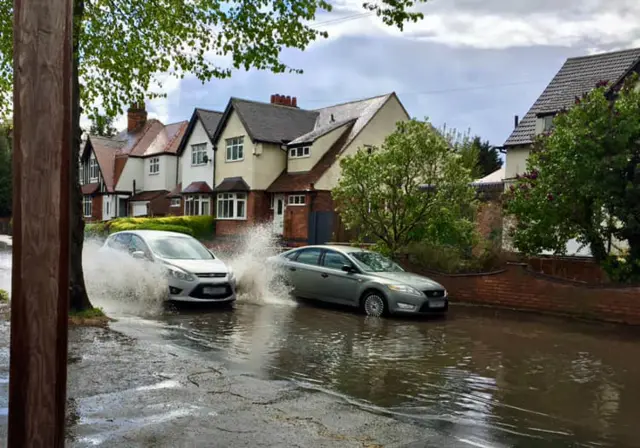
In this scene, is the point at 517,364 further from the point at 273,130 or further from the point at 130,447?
the point at 273,130

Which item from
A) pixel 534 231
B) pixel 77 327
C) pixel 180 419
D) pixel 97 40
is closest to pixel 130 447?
pixel 180 419

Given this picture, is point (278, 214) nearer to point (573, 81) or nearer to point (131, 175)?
point (573, 81)

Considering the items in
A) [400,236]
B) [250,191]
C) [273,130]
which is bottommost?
[400,236]

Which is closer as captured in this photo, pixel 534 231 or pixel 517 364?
pixel 517 364

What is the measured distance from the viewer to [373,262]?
1352 cm

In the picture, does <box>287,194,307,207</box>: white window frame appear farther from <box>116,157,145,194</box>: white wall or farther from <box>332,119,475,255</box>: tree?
<box>116,157,145,194</box>: white wall

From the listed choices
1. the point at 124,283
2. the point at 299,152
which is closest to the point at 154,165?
the point at 299,152

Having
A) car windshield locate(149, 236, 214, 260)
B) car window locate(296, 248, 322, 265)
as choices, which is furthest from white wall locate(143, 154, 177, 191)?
car window locate(296, 248, 322, 265)

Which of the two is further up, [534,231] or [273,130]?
[273,130]

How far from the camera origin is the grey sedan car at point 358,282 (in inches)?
483

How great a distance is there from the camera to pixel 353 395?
21.2 feet

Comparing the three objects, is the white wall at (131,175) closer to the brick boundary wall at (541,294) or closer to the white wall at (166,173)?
the white wall at (166,173)

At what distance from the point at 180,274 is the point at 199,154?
96.5ft

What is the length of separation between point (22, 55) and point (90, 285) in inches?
441
